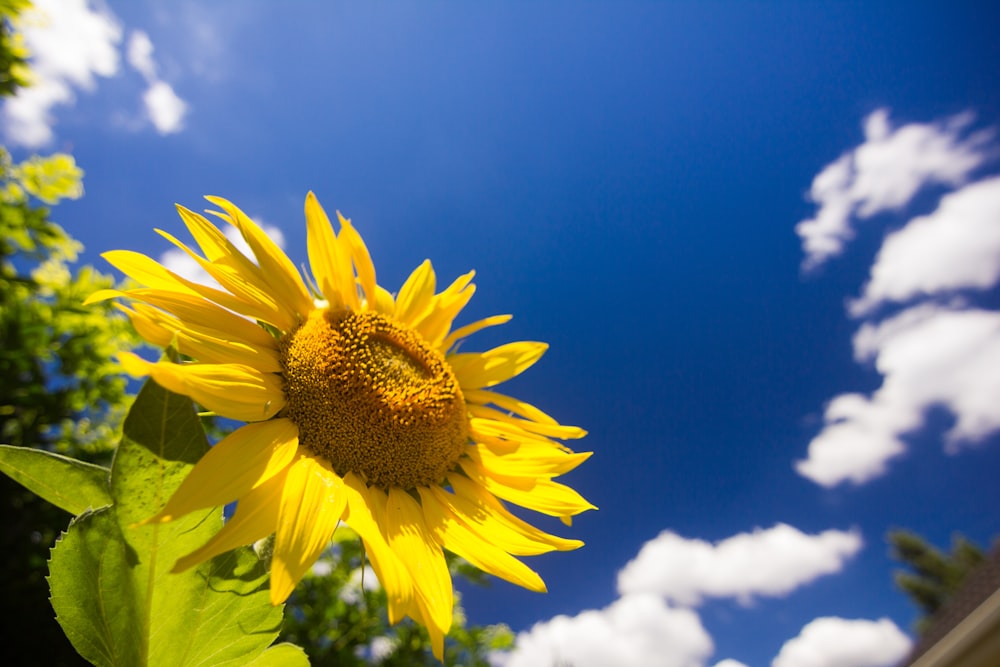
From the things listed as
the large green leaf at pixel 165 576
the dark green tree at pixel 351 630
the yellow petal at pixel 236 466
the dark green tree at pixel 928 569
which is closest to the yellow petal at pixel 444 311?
the yellow petal at pixel 236 466

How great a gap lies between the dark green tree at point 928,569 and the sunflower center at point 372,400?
23082 mm

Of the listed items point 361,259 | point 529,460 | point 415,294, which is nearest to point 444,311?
point 415,294

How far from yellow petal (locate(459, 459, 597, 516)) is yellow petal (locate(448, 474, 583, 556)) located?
22 millimetres

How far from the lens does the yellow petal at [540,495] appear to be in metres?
1.05

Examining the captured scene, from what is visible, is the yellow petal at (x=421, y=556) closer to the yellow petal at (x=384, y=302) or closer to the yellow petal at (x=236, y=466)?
the yellow petal at (x=236, y=466)

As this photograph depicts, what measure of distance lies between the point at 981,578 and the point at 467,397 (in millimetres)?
11645

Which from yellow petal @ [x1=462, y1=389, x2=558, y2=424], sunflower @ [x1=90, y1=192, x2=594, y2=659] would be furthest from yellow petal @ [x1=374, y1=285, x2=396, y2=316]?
yellow petal @ [x1=462, y1=389, x2=558, y2=424]

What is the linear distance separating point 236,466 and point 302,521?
0.10m

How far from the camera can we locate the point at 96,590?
2.09 ft

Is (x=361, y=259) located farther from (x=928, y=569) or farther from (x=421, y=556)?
(x=928, y=569)

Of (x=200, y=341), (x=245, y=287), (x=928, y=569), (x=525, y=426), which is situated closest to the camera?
(x=200, y=341)

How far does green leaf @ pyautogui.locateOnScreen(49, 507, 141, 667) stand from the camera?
2.01 feet

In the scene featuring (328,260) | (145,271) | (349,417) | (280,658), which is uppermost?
(328,260)

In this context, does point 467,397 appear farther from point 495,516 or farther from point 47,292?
point 47,292
